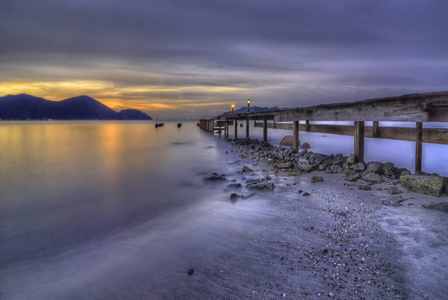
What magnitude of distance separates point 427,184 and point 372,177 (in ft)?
5.08

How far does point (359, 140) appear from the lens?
9305 mm

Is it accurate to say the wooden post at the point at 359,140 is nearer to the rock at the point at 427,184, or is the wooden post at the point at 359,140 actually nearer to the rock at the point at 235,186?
the rock at the point at 427,184

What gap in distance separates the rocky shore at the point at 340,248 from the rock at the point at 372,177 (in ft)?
0.56

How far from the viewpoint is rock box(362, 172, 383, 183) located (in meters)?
7.59

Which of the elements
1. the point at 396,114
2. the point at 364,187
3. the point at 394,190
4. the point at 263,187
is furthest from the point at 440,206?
the point at 263,187

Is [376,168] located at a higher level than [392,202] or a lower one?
higher

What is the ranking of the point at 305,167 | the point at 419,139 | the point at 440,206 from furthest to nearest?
1. the point at 305,167
2. the point at 419,139
3. the point at 440,206

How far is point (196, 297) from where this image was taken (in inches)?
126

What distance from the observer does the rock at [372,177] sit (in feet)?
24.9

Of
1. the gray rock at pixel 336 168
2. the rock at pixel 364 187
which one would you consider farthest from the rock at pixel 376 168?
the rock at pixel 364 187

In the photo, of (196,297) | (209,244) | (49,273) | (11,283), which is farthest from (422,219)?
(11,283)

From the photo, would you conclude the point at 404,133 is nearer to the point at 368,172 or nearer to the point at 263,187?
the point at 368,172

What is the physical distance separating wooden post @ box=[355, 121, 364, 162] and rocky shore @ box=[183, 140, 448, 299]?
2055mm

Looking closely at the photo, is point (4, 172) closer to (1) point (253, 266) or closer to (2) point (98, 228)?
(2) point (98, 228)
